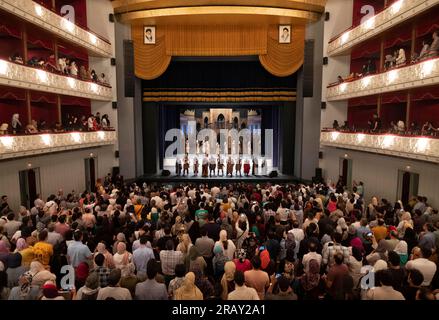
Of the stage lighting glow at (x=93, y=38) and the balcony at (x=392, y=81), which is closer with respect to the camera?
the balcony at (x=392, y=81)

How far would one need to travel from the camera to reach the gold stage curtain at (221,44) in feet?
60.5

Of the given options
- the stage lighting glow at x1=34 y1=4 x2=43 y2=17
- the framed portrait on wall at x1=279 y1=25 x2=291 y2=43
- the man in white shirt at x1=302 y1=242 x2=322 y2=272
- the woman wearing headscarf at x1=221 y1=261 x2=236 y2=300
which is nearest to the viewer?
the woman wearing headscarf at x1=221 y1=261 x2=236 y2=300

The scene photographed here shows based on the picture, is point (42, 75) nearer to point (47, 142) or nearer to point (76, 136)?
point (47, 142)

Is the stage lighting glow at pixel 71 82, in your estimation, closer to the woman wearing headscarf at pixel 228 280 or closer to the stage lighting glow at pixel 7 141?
the stage lighting glow at pixel 7 141

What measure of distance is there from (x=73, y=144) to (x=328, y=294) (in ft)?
43.4

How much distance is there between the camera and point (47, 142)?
1339cm

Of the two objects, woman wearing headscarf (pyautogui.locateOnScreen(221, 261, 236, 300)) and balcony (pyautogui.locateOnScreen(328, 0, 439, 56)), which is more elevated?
balcony (pyautogui.locateOnScreen(328, 0, 439, 56))

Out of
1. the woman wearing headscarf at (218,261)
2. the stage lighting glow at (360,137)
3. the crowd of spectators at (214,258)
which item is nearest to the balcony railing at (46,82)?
the crowd of spectators at (214,258)

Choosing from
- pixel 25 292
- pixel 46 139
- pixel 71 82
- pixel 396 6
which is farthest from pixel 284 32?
pixel 25 292

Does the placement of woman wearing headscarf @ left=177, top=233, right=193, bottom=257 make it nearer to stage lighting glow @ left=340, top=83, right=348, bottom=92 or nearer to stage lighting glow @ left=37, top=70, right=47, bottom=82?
stage lighting glow @ left=37, top=70, right=47, bottom=82

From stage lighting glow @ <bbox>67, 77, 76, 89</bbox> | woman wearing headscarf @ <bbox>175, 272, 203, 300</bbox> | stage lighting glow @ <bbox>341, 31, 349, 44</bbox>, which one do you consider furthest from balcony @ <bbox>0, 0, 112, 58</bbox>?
stage lighting glow @ <bbox>341, 31, 349, 44</bbox>

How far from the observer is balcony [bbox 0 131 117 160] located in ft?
36.7

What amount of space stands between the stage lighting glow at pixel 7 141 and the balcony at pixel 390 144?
12.8 m

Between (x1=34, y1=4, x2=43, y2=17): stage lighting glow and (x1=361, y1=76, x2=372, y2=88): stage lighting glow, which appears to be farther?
(x1=361, y1=76, x2=372, y2=88): stage lighting glow
